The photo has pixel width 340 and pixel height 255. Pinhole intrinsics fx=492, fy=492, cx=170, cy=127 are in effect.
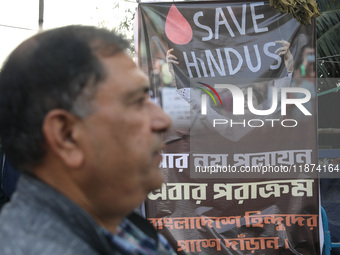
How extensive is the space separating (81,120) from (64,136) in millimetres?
38

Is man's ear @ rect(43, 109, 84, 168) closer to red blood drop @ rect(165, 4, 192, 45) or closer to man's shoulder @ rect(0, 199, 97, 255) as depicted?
man's shoulder @ rect(0, 199, 97, 255)

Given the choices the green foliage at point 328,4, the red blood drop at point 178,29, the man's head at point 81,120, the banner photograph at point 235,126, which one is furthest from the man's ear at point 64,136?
the green foliage at point 328,4

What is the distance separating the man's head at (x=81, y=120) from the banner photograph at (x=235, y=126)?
3023 millimetres

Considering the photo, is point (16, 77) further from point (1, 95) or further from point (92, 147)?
point (92, 147)

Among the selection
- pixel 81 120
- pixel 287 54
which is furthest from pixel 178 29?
pixel 81 120

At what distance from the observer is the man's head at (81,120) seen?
0.77 metres

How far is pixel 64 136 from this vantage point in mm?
791

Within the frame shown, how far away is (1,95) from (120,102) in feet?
0.64

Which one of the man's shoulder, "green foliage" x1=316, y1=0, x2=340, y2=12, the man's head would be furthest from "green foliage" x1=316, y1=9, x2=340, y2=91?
the man's shoulder

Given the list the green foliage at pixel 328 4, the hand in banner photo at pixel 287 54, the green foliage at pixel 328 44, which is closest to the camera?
the hand in banner photo at pixel 287 54

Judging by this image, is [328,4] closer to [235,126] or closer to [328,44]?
[328,44]

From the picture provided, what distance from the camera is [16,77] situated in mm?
778

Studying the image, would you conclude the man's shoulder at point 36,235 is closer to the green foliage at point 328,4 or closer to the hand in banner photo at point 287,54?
the hand in banner photo at point 287,54

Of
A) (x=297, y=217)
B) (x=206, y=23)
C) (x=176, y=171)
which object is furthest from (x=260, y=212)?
(x=206, y=23)
